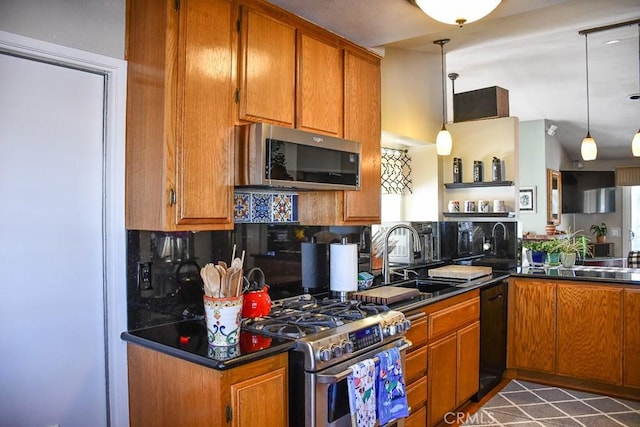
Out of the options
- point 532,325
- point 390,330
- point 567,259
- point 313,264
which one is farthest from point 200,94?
point 567,259

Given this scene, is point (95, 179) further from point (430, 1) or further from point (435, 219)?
point (435, 219)

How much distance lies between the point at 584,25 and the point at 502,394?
111 inches

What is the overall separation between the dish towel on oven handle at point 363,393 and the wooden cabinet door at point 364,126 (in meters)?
1.01

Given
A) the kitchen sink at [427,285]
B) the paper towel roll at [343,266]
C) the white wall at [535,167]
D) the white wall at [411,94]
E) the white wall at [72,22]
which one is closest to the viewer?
the white wall at [72,22]

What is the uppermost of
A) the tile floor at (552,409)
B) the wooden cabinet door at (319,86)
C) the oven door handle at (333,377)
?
the wooden cabinet door at (319,86)

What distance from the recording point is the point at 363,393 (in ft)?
6.58

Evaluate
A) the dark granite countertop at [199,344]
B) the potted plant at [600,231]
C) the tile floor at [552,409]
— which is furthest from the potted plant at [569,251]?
the potted plant at [600,231]

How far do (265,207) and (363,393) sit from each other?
111 centimetres

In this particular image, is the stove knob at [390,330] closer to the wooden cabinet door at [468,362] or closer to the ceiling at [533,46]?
the wooden cabinet door at [468,362]

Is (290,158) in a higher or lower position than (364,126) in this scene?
lower

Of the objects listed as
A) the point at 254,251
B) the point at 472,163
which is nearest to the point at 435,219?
the point at 472,163

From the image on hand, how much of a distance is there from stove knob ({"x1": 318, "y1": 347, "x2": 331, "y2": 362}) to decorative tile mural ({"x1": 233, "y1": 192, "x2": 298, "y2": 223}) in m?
0.88

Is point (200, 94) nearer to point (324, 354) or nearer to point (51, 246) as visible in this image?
point (51, 246)

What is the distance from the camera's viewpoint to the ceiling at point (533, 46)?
2.50 meters
